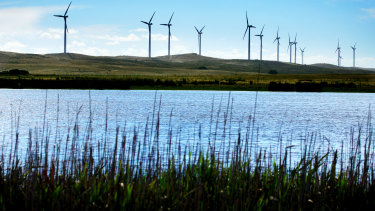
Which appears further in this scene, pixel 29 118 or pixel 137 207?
pixel 29 118

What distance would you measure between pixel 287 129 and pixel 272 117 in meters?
10.3

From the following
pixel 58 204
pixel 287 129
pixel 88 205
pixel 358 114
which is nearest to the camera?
pixel 58 204

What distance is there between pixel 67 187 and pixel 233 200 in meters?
3.35

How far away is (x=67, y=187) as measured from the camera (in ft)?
31.8

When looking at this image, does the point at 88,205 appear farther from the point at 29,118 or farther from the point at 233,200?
the point at 29,118

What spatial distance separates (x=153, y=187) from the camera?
10.7 m

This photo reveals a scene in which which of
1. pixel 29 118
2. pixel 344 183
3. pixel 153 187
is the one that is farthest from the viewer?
pixel 29 118

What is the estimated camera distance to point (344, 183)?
12008mm

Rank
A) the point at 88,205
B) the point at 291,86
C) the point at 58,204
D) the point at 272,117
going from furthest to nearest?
the point at 291,86
the point at 272,117
the point at 88,205
the point at 58,204

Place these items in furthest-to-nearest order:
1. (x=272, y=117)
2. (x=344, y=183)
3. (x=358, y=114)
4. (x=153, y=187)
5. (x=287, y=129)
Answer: (x=358, y=114)
(x=272, y=117)
(x=287, y=129)
(x=344, y=183)
(x=153, y=187)

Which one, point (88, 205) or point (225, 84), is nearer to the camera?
point (88, 205)

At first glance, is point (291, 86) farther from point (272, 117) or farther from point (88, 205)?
point (88, 205)

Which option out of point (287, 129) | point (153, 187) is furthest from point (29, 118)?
point (153, 187)

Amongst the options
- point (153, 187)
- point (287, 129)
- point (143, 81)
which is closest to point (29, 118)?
point (287, 129)
